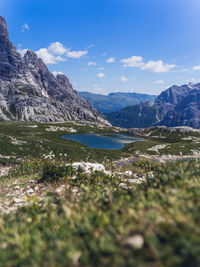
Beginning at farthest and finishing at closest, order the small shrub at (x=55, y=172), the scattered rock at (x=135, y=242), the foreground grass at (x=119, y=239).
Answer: the small shrub at (x=55, y=172)
the scattered rock at (x=135, y=242)
the foreground grass at (x=119, y=239)

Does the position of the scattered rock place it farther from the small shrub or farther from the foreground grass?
the small shrub

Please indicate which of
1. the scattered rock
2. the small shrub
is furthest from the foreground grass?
the small shrub

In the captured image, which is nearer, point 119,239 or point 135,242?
point 135,242

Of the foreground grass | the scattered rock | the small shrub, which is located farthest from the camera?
the small shrub

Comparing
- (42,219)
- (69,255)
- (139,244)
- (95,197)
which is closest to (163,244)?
(139,244)

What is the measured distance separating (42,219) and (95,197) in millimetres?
1900

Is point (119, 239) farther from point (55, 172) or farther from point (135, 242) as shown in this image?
point (55, 172)

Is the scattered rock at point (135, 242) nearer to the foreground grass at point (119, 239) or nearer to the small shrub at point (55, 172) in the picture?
the foreground grass at point (119, 239)

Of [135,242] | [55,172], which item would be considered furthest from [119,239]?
[55,172]

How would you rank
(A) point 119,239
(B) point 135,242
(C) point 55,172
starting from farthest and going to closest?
(C) point 55,172 < (A) point 119,239 < (B) point 135,242

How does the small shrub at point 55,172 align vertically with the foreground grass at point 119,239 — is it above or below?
below

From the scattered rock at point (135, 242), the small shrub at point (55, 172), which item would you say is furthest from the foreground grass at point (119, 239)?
the small shrub at point (55, 172)

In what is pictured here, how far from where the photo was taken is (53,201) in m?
6.75

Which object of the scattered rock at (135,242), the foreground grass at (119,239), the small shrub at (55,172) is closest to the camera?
the foreground grass at (119,239)
